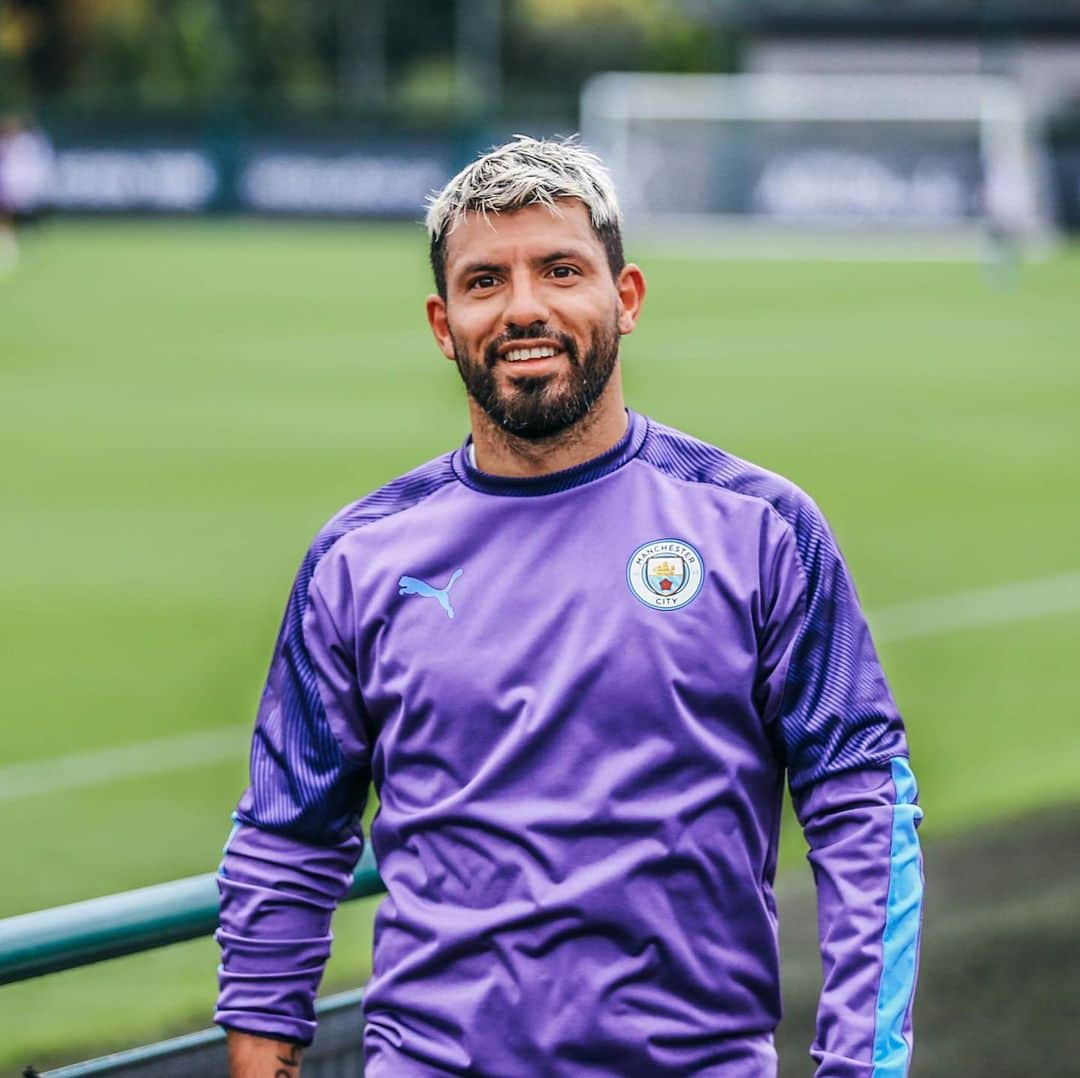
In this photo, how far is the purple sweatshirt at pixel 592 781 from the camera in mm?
2455

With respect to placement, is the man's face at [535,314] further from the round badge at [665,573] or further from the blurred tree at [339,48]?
the blurred tree at [339,48]

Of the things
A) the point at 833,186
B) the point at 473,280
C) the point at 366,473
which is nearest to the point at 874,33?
the point at 833,186

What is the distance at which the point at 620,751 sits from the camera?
2504 mm

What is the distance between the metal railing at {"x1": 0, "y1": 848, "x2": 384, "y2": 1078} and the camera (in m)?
2.67

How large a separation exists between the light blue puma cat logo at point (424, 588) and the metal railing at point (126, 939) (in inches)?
21.4

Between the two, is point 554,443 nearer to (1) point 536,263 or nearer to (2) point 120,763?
(1) point 536,263

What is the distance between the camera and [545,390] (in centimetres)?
261

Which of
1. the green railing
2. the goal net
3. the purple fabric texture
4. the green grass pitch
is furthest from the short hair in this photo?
the goal net

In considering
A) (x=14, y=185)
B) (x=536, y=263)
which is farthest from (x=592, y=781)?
(x=14, y=185)

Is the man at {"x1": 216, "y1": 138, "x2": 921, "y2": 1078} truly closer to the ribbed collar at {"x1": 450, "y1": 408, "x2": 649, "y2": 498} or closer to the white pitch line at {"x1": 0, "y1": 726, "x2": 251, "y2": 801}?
the ribbed collar at {"x1": 450, "y1": 408, "x2": 649, "y2": 498}

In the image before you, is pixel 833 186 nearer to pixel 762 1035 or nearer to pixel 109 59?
pixel 762 1035

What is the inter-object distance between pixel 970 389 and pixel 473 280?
53.3ft

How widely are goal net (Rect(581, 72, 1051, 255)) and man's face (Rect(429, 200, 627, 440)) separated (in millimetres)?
27893

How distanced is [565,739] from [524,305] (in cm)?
55
